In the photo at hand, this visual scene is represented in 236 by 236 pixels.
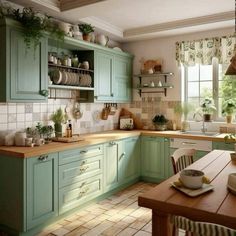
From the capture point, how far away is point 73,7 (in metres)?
3.10

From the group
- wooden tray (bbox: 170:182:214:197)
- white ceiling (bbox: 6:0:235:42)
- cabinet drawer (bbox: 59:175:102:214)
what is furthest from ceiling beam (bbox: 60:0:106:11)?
wooden tray (bbox: 170:182:214:197)

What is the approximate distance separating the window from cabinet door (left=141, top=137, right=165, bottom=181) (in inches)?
32.8

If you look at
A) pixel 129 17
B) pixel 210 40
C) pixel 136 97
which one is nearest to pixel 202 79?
pixel 210 40

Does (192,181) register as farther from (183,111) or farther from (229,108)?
(183,111)

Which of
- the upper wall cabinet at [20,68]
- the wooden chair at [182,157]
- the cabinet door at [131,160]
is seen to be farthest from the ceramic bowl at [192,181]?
the cabinet door at [131,160]

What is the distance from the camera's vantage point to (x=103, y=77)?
13.1ft

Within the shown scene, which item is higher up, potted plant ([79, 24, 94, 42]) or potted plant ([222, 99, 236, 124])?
potted plant ([79, 24, 94, 42])

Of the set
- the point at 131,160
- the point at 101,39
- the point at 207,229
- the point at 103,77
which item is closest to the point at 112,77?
the point at 103,77

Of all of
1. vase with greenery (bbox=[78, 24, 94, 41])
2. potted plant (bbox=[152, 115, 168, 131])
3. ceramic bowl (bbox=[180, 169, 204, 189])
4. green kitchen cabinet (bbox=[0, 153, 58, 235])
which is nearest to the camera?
ceramic bowl (bbox=[180, 169, 204, 189])

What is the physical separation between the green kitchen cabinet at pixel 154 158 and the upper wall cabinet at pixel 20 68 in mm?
1889

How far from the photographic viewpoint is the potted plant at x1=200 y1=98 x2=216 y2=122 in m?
4.11

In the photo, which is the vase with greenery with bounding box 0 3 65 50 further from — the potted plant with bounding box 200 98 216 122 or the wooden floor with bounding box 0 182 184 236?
the potted plant with bounding box 200 98 216 122

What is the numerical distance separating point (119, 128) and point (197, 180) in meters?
3.25

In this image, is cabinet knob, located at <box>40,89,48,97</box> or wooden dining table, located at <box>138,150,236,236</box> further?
cabinet knob, located at <box>40,89,48,97</box>
